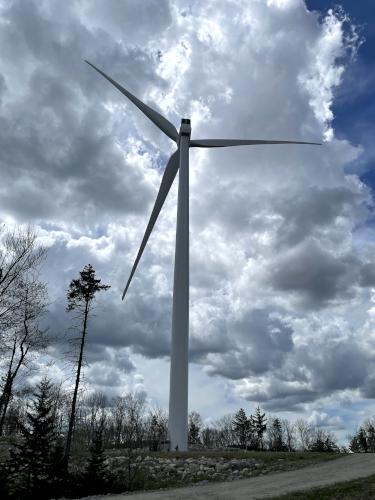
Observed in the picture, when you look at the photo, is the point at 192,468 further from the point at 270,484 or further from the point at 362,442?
the point at 362,442

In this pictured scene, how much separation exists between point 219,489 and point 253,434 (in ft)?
354

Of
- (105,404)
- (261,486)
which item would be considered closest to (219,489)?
(261,486)

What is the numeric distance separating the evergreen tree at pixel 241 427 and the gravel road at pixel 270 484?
100031mm

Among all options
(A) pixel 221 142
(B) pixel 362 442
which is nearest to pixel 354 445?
(B) pixel 362 442

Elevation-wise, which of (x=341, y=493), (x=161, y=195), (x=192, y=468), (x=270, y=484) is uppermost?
(x=161, y=195)

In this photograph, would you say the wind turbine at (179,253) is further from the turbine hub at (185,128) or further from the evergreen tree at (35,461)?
the evergreen tree at (35,461)

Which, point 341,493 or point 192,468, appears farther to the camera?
point 192,468

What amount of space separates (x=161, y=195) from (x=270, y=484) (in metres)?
30.8

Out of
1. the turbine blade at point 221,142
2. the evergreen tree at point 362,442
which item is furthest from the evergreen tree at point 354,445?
the turbine blade at point 221,142

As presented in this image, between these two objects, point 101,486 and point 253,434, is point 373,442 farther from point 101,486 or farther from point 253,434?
point 101,486

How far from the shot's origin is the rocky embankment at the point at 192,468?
26.3 m

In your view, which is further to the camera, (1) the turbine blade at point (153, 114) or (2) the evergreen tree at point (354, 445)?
(2) the evergreen tree at point (354, 445)

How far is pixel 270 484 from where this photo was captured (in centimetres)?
2197

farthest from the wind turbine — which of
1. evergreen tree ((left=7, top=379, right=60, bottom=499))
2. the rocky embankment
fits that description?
evergreen tree ((left=7, top=379, right=60, bottom=499))
